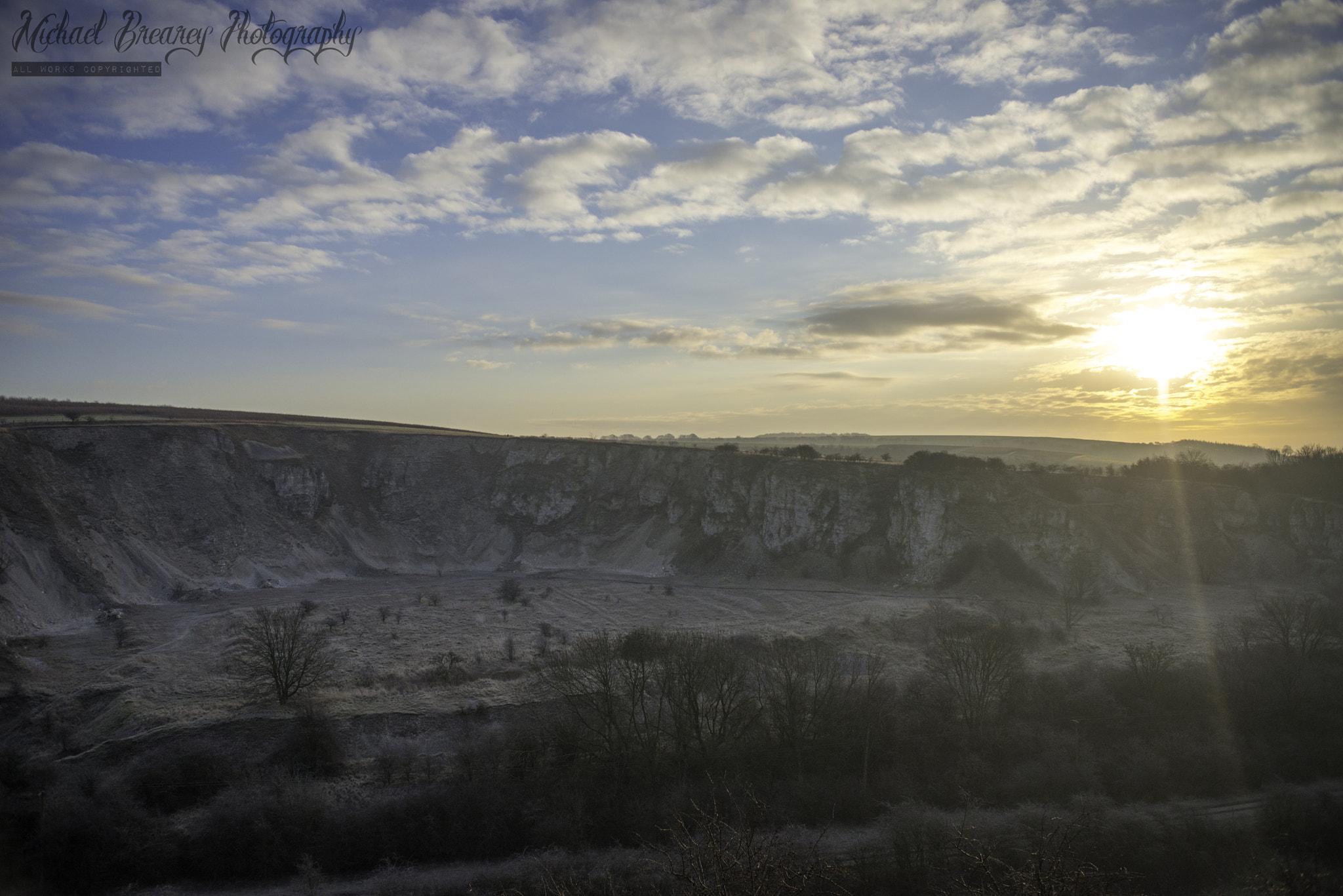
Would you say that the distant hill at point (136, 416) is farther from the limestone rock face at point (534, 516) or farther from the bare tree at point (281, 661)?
the bare tree at point (281, 661)

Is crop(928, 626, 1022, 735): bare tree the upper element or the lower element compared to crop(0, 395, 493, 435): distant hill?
lower

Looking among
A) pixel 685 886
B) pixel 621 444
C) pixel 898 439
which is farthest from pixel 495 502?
pixel 898 439

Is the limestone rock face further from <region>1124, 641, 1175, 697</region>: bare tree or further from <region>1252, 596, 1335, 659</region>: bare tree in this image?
<region>1124, 641, 1175, 697</region>: bare tree

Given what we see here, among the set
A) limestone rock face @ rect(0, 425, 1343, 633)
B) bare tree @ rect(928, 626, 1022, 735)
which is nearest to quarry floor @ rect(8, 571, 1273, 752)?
limestone rock face @ rect(0, 425, 1343, 633)

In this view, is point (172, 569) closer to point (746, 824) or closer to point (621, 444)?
point (621, 444)

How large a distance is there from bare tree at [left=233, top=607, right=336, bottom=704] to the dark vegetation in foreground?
224 centimetres

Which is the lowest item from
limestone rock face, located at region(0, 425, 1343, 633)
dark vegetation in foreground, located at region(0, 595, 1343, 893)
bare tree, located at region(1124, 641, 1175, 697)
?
dark vegetation in foreground, located at region(0, 595, 1343, 893)

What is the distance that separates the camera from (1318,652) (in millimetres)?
28438

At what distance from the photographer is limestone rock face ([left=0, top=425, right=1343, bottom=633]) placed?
41.1 meters

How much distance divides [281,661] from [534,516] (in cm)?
3232

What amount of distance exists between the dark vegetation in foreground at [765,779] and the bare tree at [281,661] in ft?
7.34

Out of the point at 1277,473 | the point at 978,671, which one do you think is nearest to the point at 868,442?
the point at 1277,473

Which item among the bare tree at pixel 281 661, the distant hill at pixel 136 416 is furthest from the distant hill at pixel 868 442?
the bare tree at pixel 281 661

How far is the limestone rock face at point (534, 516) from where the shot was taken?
135 ft
